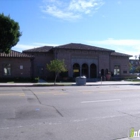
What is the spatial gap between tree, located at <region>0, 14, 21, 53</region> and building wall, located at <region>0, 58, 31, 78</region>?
21.1ft

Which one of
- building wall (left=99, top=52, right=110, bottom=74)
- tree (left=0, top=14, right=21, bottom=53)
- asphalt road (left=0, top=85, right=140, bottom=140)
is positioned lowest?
asphalt road (left=0, top=85, right=140, bottom=140)

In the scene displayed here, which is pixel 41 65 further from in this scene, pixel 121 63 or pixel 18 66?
pixel 121 63

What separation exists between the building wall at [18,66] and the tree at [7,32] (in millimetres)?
6417

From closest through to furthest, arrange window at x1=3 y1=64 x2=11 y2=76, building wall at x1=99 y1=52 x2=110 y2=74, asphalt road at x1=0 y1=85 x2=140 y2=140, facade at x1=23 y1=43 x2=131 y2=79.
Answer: asphalt road at x1=0 y1=85 x2=140 y2=140 < window at x1=3 y1=64 x2=11 y2=76 < facade at x1=23 y1=43 x2=131 y2=79 < building wall at x1=99 y1=52 x2=110 y2=74

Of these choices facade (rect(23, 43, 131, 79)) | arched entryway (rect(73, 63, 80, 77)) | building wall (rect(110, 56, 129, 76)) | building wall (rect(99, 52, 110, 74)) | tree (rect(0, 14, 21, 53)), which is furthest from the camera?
building wall (rect(110, 56, 129, 76))

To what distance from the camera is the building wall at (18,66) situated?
3544cm

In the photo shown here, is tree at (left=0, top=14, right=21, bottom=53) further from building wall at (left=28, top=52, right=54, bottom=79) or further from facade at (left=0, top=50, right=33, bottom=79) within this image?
building wall at (left=28, top=52, right=54, bottom=79)

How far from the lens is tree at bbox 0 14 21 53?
92.1 ft

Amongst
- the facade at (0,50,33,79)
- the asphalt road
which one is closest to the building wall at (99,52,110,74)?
the facade at (0,50,33,79)

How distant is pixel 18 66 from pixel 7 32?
893cm

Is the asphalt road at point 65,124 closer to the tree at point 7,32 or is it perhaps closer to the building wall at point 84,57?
the tree at point 7,32

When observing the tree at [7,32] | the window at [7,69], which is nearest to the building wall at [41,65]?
the window at [7,69]

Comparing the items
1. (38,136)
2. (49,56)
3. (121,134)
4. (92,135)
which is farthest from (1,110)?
(49,56)

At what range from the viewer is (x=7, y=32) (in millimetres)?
28125
